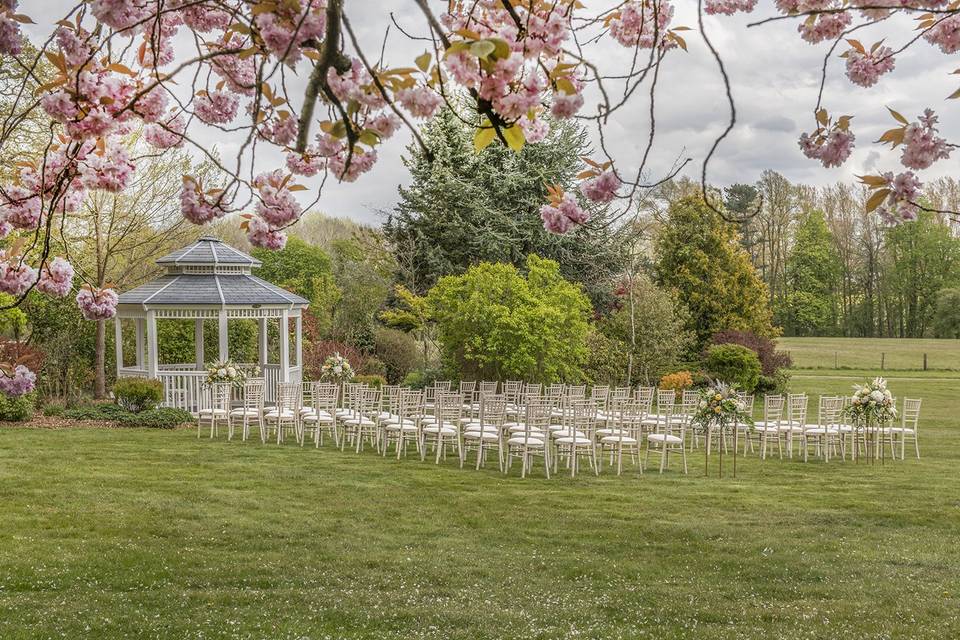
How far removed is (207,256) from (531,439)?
10.6m

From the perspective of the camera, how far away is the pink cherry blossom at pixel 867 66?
4.22m

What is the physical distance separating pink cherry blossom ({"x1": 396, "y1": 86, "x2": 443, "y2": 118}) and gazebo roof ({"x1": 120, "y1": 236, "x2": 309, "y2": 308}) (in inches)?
643

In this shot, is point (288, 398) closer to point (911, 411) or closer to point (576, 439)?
point (576, 439)

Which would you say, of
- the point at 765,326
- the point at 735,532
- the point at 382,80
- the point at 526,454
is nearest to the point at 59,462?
the point at 526,454

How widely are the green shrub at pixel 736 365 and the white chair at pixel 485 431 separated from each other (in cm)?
1016

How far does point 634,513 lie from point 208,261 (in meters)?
13.1

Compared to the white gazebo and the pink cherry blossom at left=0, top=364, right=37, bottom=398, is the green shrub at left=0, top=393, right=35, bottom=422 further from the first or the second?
the pink cherry blossom at left=0, top=364, right=37, bottom=398

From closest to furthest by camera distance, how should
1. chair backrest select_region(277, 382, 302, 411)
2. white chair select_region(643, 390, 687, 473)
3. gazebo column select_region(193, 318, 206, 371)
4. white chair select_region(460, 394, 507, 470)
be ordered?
1. white chair select_region(460, 394, 507, 470)
2. white chair select_region(643, 390, 687, 473)
3. chair backrest select_region(277, 382, 302, 411)
4. gazebo column select_region(193, 318, 206, 371)

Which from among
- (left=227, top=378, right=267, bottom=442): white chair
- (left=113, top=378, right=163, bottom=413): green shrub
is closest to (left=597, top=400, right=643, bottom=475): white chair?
(left=227, top=378, right=267, bottom=442): white chair

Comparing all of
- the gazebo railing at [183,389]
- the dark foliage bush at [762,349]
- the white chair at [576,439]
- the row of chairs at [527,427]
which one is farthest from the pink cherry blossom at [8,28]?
the dark foliage bush at [762,349]

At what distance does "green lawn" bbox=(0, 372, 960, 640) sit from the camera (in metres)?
6.04

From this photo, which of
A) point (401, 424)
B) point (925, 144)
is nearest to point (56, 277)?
point (925, 144)

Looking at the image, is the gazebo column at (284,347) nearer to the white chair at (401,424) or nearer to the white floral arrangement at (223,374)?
the white floral arrangement at (223,374)

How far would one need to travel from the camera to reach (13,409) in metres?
15.8
